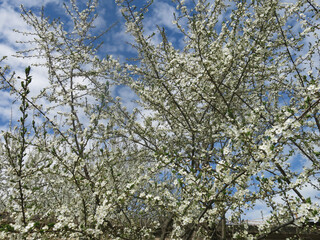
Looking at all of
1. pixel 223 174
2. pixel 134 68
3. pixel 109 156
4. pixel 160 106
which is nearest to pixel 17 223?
pixel 109 156

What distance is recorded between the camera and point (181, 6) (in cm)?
521

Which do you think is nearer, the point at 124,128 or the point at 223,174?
the point at 223,174

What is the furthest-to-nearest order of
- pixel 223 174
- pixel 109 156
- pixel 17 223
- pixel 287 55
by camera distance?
pixel 287 55 < pixel 109 156 < pixel 223 174 < pixel 17 223

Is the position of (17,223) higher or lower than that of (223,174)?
lower

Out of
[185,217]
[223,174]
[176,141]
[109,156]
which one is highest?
[176,141]

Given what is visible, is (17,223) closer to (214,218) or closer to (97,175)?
(97,175)

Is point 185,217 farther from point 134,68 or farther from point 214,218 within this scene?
point 134,68

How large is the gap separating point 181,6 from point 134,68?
1683 millimetres

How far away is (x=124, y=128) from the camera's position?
19.2 ft

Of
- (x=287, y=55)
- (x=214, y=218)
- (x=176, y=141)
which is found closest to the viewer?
(x=214, y=218)

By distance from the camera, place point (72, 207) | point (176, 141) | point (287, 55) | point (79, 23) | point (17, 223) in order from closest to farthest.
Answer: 1. point (17, 223)
2. point (72, 207)
3. point (287, 55)
4. point (176, 141)
5. point (79, 23)

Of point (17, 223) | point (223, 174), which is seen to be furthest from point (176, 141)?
point (17, 223)

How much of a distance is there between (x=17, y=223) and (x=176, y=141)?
3356 millimetres

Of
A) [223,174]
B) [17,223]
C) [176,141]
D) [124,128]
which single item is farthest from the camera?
[124,128]
